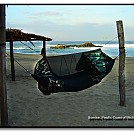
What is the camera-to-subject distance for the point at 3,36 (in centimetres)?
240

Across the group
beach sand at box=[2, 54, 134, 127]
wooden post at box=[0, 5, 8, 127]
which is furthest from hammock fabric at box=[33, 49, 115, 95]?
wooden post at box=[0, 5, 8, 127]

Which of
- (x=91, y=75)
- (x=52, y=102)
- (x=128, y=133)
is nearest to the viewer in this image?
(x=128, y=133)

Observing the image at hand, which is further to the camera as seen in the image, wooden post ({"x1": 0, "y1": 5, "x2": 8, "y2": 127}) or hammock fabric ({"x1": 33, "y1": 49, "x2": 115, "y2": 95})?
hammock fabric ({"x1": 33, "y1": 49, "x2": 115, "y2": 95})

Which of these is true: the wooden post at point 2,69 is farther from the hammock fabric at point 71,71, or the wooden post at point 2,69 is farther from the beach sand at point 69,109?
the hammock fabric at point 71,71

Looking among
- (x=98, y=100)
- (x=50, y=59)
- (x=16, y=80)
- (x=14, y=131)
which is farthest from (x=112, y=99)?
(x=16, y=80)

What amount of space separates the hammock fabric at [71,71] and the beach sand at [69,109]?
13.7 inches

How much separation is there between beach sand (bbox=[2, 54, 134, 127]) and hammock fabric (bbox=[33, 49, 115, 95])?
35cm

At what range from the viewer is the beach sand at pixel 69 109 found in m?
2.87

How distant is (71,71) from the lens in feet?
10.2

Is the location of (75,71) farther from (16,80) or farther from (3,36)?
(16,80)

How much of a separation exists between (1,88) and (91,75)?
1099 mm

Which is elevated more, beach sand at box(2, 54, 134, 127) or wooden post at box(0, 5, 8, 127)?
wooden post at box(0, 5, 8, 127)

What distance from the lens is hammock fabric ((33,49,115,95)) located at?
2.90 metres

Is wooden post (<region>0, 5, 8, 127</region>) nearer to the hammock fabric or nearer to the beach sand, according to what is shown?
the beach sand
